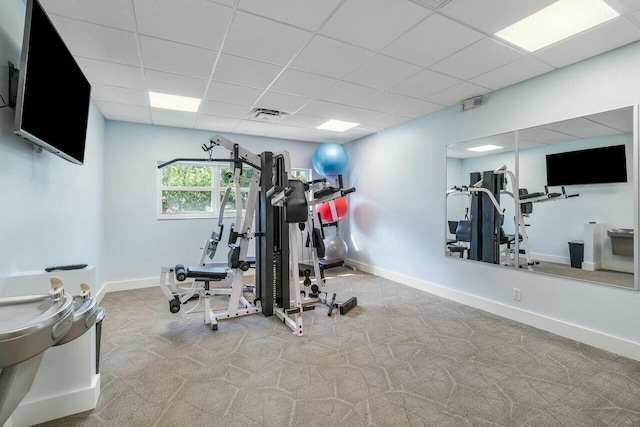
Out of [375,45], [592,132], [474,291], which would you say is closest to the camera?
[375,45]

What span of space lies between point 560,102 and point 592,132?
1.37ft

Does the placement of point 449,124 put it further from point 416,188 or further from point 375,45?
point 375,45

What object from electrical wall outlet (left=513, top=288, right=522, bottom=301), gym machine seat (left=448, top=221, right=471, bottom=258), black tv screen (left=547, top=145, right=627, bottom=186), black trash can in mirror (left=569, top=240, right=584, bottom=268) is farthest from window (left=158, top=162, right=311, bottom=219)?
black trash can in mirror (left=569, top=240, right=584, bottom=268)

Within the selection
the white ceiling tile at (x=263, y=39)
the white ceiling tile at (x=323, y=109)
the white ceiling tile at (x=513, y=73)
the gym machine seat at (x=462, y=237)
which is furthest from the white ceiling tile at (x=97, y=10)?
the gym machine seat at (x=462, y=237)

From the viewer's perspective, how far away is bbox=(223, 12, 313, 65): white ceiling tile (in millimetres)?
2264

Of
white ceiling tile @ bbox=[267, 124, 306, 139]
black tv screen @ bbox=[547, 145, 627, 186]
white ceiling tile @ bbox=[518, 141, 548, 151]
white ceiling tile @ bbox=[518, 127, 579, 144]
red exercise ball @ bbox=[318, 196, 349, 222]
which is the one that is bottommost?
red exercise ball @ bbox=[318, 196, 349, 222]

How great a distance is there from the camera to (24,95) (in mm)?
1552

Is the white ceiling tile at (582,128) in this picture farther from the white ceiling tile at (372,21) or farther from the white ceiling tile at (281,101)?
the white ceiling tile at (281,101)

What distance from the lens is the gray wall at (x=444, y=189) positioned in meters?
2.67

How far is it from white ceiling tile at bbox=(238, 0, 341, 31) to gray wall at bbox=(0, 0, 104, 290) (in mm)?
1460

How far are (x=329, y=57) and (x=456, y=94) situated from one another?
1828mm

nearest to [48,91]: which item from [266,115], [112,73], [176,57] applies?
[176,57]

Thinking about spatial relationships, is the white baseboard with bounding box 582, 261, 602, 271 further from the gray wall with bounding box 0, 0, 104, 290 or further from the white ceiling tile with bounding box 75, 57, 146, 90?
the white ceiling tile with bounding box 75, 57, 146, 90

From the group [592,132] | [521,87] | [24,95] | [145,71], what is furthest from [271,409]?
[521,87]
